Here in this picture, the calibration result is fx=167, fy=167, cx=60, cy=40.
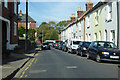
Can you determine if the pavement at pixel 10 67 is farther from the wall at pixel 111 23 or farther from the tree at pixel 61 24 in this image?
the tree at pixel 61 24

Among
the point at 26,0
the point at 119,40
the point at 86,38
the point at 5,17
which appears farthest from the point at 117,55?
the point at 86,38

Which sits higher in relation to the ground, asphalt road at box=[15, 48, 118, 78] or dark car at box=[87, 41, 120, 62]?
dark car at box=[87, 41, 120, 62]

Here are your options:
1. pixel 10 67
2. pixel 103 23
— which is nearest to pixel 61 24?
pixel 103 23

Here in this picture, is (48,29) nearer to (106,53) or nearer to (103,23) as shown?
(103,23)

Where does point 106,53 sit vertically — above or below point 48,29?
below

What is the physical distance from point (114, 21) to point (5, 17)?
12095 mm

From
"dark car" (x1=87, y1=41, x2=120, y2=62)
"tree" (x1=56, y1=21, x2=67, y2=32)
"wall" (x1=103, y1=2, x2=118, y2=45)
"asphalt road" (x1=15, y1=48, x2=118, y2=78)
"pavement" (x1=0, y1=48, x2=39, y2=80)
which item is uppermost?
"tree" (x1=56, y1=21, x2=67, y2=32)

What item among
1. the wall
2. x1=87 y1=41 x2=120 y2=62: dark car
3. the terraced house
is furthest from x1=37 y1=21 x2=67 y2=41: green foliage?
x1=87 y1=41 x2=120 y2=62: dark car

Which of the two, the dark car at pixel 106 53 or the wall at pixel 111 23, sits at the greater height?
the wall at pixel 111 23

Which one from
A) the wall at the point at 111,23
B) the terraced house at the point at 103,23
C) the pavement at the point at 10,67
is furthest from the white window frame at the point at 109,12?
the pavement at the point at 10,67

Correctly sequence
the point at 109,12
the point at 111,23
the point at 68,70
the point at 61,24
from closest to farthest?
the point at 68,70, the point at 111,23, the point at 109,12, the point at 61,24

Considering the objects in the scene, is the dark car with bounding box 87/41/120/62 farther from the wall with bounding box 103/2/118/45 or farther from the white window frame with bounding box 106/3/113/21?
the white window frame with bounding box 106/3/113/21

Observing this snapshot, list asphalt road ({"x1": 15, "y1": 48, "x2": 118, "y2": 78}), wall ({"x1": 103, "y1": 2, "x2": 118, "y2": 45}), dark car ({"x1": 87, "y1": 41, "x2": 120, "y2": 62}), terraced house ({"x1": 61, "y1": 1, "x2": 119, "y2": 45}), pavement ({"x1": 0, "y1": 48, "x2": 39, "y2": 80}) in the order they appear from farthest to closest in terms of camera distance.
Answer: terraced house ({"x1": 61, "y1": 1, "x2": 119, "y2": 45}), wall ({"x1": 103, "y1": 2, "x2": 118, "y2": 45}), dark car ({"x1": 87, "y1": 41, "x2": 120, "y2": 62}), asphalt road ({"x1": 15, "y1": 48, "x2": 118, "y2": 78}), pavement ({"x1": 0, "y1": 48, "x2": 39, "y2": 80})

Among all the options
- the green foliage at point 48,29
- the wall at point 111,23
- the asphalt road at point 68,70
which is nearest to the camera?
the asphalt road at point 68,70
